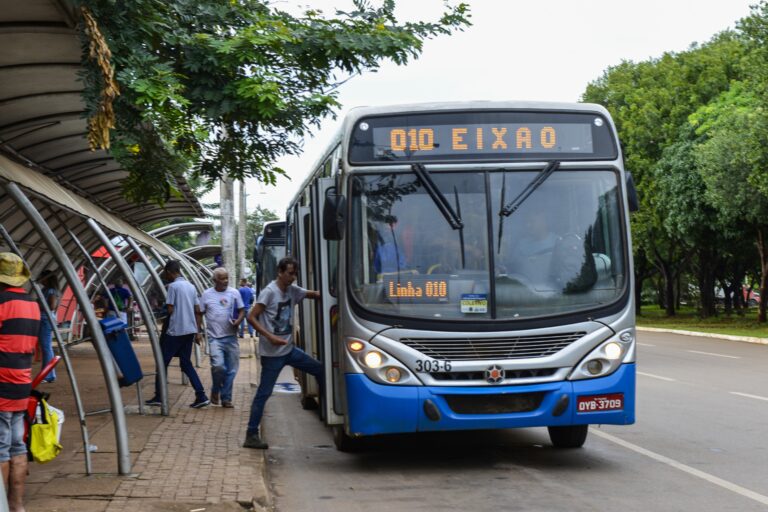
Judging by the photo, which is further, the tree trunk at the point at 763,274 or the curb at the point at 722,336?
the tree trunk at the point at 763,274

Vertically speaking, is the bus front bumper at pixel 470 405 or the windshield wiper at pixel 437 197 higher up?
the windshield wiper at pixel 437 197

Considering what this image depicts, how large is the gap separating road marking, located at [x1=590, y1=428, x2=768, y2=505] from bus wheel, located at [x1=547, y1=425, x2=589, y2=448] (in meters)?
0.48

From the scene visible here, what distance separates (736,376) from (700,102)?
1218 inches

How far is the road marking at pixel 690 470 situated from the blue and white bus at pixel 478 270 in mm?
598

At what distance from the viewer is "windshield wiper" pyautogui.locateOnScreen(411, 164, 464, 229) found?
9206mm

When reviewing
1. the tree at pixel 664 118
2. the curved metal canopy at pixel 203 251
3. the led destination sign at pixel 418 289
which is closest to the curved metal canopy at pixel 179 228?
the curved metal canopy at pixel 203 251

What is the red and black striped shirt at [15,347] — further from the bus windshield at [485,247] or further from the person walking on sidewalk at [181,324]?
the person walking on sidewalk at [181,324]

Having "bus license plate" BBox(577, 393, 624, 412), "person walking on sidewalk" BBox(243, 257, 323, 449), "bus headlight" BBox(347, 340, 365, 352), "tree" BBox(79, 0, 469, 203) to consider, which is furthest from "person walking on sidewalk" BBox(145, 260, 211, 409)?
"bus license plate" BBox(577, 393, 624, 412)

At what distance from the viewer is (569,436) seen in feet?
33.7

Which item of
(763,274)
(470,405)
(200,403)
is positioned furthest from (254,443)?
(763,274)

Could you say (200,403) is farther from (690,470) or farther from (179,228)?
(179,228)

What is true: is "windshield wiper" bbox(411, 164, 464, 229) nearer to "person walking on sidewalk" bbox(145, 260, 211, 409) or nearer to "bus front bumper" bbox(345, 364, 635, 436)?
"bus front bumper" bbox(345, 364, 635, 436)

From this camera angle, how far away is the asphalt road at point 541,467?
785 cm

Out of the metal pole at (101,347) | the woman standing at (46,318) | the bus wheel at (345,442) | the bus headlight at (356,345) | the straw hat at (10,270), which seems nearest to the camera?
the straw hat at (10,270)
